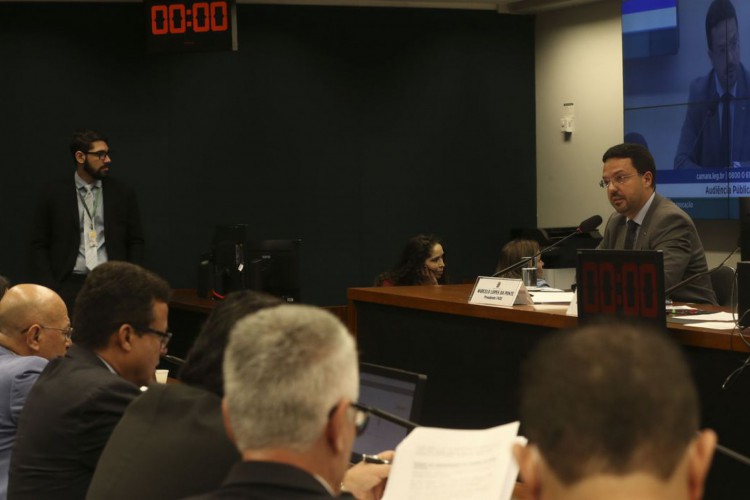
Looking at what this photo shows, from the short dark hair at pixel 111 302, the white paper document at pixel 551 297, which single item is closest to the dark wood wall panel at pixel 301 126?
the white paper document at pixel 551 297

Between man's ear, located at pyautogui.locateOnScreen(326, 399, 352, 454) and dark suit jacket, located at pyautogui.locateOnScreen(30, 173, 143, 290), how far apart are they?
16.6ft

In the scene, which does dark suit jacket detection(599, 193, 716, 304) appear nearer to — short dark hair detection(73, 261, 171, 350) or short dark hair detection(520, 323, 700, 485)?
short dark hair detection(73, 261, 171, 350)

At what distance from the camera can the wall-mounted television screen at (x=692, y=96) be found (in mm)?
6582

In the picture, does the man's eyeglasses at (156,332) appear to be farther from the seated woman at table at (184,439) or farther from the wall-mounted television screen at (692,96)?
the wall-mounted television screen at (692,96)

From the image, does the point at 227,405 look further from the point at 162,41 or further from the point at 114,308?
the point at 162,41

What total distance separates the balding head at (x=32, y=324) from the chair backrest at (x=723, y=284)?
8.90 feet

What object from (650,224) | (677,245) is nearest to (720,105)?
(650,224)

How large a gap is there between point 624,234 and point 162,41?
11.6 ft

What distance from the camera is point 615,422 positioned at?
977mm

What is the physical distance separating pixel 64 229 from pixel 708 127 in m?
4.07

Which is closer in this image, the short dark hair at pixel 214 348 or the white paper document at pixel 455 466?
the white paper document at pixel 455 466

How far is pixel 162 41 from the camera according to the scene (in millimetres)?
6707

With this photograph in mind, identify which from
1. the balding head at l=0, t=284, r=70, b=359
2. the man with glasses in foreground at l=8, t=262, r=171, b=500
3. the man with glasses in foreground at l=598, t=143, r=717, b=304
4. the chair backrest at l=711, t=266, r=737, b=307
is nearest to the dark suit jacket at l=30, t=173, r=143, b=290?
the balding head at l=0, t=284, r=70, b=359

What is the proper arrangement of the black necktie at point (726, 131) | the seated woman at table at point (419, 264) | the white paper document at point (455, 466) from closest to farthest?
1. the white paper document at point (455, 466)
2. the seated woman at table at point (419, 264)
3. the black necktie at point (726, 131)
